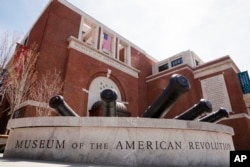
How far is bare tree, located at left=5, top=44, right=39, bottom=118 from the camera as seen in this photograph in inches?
449

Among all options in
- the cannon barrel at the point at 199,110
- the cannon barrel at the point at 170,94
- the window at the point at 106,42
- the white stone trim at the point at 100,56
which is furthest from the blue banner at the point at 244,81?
the cannon barrel at the point at 170,94

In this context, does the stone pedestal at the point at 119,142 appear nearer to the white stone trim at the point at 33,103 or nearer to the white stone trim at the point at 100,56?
the white stone trim at the point at 33,103

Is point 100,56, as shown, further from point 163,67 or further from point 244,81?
point 244,81

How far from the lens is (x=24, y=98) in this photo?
38.0 ft

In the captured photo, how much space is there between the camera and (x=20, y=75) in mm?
12211

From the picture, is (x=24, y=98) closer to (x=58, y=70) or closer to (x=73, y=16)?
(x=58, y=70)

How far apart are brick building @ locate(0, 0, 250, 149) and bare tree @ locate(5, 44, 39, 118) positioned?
20.9 inches

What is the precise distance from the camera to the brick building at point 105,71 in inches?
523

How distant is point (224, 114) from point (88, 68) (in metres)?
11.7

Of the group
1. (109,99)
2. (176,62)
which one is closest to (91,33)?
(176,62)

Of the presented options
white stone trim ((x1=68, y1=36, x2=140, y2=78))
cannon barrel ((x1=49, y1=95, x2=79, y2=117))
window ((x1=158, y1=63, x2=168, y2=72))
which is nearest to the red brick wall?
white stone trim ((x1=68, y1=36, x2=140, y2=78))

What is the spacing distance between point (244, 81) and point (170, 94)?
586 inches

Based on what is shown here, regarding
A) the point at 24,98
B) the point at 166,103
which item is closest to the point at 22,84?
the point at 24,98

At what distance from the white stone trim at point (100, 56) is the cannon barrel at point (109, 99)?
1113 cm
